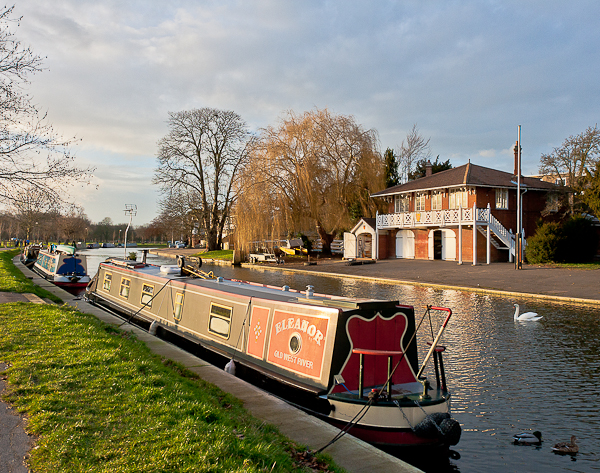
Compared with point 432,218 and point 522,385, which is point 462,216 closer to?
point 432,218

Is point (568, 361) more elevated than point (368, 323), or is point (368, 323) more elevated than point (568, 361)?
point (368, 323)

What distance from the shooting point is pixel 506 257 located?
3159cm

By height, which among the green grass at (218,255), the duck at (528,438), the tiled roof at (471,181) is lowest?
the duck at (528,438)

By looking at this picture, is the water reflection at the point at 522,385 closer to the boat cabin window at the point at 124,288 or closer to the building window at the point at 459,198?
the boat cabin window at the point at 124,288

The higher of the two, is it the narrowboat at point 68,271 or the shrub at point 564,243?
the shrub at point 564,243

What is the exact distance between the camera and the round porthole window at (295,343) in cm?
696

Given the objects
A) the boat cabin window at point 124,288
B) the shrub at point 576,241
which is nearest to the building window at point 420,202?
the shrub at point 576,241

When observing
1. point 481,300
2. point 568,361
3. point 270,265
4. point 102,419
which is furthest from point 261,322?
point 270,265

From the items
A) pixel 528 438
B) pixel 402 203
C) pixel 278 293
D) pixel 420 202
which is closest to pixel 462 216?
pixel 420 202

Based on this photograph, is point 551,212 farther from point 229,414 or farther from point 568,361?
point 229,414

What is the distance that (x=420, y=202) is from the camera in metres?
36.5

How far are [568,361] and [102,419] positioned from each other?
30.5 feet

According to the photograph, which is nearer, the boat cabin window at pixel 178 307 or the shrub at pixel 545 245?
the boat cabin window at pixel 178 307

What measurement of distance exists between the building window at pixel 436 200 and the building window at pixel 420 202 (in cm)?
95
